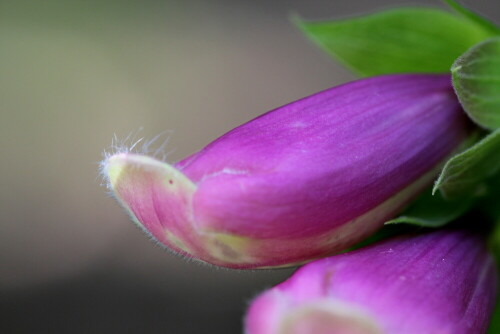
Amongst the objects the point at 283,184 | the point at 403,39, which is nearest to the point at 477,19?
the point at 403,39

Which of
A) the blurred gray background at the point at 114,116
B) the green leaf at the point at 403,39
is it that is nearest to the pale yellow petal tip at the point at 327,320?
the green leaf at the point at 403,39

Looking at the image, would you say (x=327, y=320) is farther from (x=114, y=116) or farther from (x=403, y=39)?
(x=114, y=116)

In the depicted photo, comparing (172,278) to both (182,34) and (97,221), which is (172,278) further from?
(182,34)

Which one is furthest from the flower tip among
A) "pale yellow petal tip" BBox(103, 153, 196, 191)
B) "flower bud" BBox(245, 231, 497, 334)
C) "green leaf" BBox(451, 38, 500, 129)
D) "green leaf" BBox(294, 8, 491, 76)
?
"green leaf" BBox(294, 8, 491, 76)

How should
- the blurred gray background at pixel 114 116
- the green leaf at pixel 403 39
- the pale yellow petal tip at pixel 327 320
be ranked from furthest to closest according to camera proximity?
the blurred gray background at pixel 114 116 → the green leaf at pixel 403 39 → the pale yellow petal tip at pixel 327 320

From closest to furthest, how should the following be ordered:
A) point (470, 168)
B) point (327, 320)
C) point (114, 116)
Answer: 1. point (327, 320)
2. point (470, 168)
3. point (114, 116)

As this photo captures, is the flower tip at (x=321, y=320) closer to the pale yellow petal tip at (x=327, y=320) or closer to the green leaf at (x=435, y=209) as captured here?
the pale yellow petal tip at (x=327, y=320)

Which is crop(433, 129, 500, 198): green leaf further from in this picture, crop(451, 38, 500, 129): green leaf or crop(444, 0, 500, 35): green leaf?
crop(444, 0, 500, 35): green leaf
